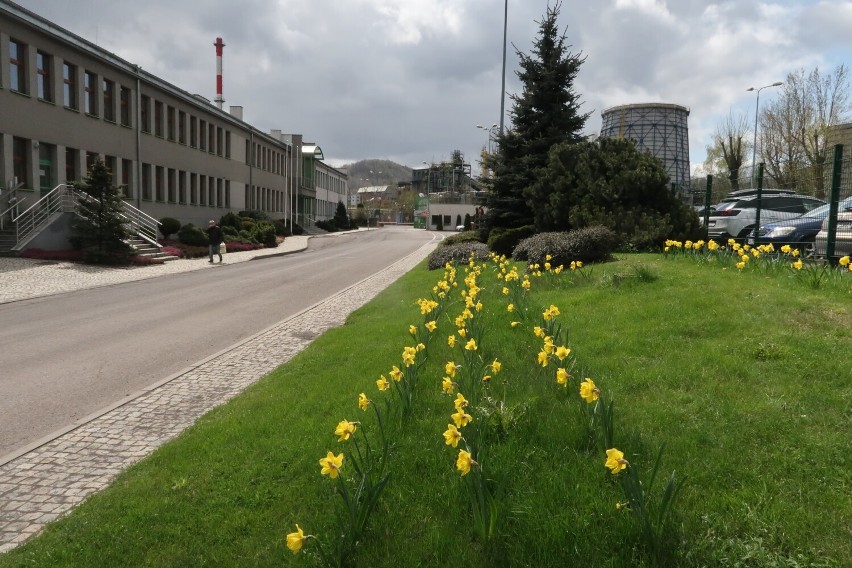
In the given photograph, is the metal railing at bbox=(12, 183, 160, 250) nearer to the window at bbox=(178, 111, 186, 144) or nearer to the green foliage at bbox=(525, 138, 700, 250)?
the window at bbox=(178, 111, 186, 144)

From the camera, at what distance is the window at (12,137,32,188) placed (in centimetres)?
2475

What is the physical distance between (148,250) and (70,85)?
8059mm

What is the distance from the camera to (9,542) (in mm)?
3797

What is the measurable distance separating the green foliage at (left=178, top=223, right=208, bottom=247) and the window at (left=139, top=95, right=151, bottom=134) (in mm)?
6017

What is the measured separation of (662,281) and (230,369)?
584 cm

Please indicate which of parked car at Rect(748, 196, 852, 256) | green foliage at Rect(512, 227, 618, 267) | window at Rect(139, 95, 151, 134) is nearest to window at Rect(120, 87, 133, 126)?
window at Rect(139, 95, 151, 134)

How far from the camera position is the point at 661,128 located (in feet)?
131

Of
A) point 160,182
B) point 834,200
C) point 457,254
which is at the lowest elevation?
point 457,254

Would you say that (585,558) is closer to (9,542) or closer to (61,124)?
(9,542)

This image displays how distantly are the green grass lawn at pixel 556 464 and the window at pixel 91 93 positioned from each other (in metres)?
28.6

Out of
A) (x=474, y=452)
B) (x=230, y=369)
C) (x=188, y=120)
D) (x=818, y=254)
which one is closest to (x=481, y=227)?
(x=818, y=254)

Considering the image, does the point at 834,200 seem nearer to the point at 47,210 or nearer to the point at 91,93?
the point at 47,210

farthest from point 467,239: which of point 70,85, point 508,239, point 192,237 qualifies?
point 70,85

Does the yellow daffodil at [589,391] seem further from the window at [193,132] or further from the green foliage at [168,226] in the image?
the window at [193,132]
